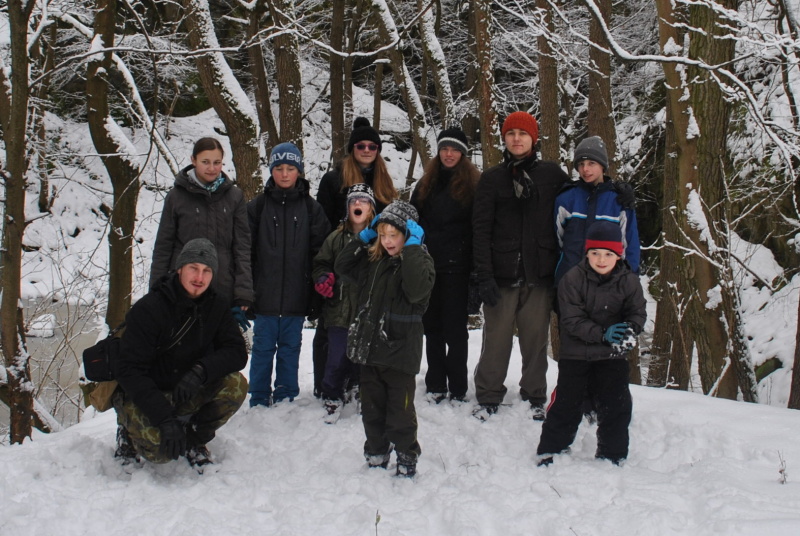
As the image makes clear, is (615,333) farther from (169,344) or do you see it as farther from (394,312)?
(169,344)

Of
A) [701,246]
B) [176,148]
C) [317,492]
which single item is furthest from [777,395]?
[176,148]

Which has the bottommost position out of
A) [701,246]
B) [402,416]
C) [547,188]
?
[402,416]

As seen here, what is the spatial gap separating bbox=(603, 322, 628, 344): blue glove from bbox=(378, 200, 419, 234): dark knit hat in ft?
4.14

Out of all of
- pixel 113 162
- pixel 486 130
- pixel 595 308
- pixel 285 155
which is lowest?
pixel 595 308

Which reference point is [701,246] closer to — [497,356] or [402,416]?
[497,356]

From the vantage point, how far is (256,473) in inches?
140

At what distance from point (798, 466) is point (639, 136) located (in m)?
12.5

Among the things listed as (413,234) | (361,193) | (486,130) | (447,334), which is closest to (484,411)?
(447,334)

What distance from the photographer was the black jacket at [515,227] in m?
4.27

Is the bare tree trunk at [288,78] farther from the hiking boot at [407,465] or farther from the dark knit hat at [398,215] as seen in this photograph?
the hiking boot at [407,465]

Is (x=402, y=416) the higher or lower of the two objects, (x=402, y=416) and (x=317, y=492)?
the higher

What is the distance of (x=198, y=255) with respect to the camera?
351 centimetres

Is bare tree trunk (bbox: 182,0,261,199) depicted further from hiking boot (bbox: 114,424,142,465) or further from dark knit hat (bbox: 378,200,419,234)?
hiking boot (bbox: 114,424,142,465)

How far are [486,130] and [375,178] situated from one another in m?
2.91
